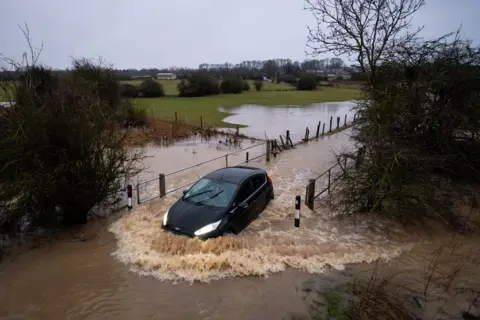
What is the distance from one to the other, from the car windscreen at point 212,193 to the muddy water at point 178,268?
1057mm

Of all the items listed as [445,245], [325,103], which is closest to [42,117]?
[445,245]

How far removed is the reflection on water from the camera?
29.8 meters

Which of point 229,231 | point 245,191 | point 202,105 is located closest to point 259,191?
point 245,191

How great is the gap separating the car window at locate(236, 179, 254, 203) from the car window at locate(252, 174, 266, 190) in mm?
309

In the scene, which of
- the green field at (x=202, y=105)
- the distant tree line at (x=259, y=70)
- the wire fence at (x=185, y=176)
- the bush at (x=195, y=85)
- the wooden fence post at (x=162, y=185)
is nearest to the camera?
the wooden fence post at (x=162, y=185)

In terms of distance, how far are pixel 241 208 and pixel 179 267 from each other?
2328mm

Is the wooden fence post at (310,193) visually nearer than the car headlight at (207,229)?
No

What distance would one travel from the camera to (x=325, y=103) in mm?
55594

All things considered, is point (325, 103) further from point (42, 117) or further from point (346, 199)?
point (42, 117)

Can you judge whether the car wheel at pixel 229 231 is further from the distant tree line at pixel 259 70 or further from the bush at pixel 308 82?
the bush at pixel 308 82

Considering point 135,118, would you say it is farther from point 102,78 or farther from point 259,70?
point 259,70

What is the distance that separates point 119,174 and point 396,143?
897 cm

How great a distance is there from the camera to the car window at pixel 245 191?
907 centimetres

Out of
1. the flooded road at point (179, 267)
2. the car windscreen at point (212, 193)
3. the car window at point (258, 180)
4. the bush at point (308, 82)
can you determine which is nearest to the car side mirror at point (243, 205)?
the car windscreen at point (212, 193)
